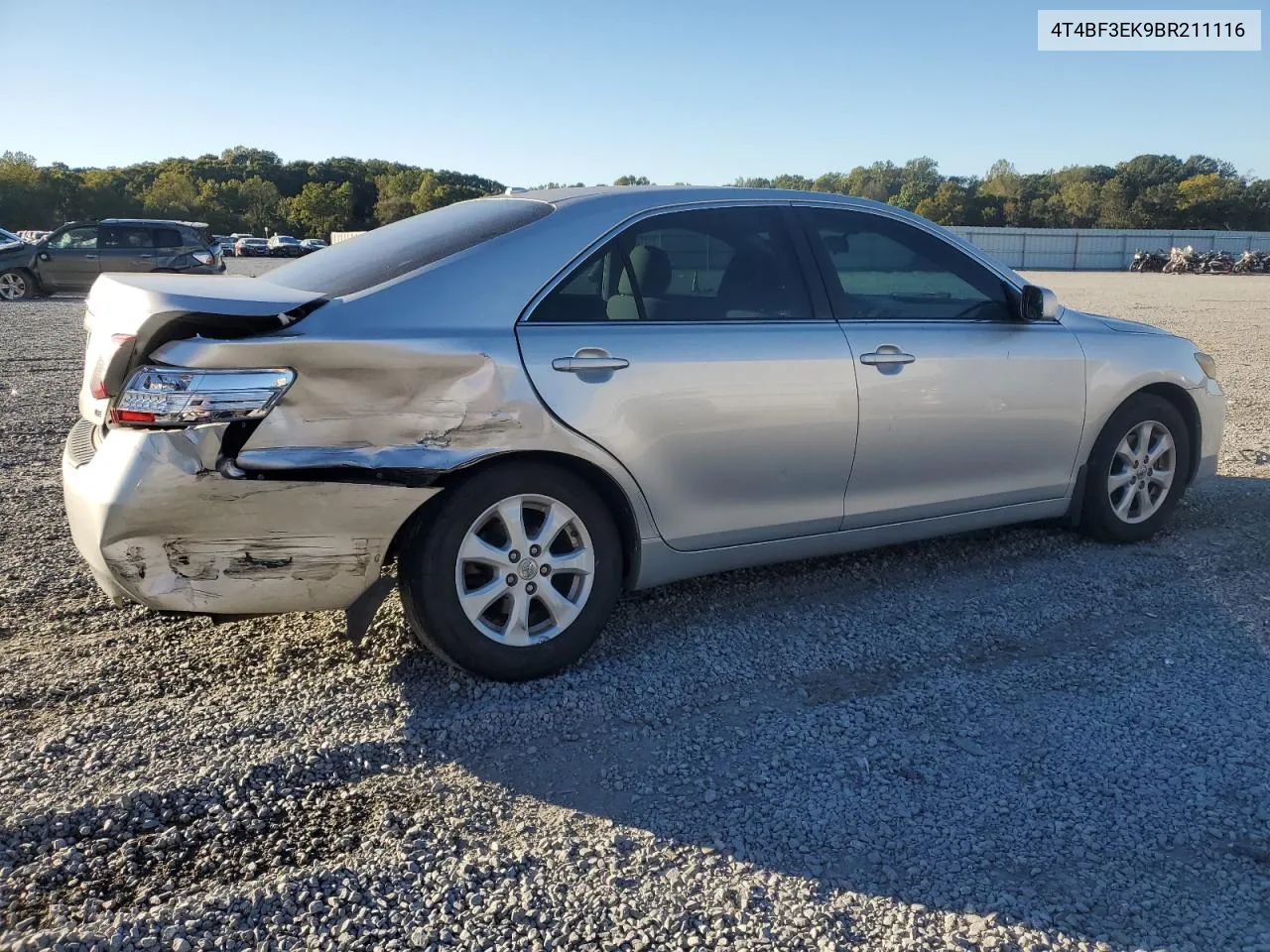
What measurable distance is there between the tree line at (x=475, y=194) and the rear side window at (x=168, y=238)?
61.7m

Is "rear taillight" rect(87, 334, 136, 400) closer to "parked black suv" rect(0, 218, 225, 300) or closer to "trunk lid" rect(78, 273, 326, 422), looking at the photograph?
"trunk lid" rect(78, 273, 326, 422)

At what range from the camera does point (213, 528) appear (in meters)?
2.98

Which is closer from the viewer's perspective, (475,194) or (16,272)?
(16,272)

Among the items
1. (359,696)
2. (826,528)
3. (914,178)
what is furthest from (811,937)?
(914,178)

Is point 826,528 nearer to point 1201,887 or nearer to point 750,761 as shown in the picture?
point 750,761

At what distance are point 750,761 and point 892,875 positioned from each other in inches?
23.9

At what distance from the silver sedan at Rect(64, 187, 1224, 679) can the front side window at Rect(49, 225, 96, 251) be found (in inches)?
805

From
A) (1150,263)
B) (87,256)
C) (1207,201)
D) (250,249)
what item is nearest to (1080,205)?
(1207,201)

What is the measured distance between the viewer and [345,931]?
2.21m

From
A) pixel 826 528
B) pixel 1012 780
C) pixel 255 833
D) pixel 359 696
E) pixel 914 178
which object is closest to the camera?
pixel 255 833

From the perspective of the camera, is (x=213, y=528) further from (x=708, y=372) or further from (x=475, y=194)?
(x=475, y=194)

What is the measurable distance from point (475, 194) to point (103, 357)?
3253 inches

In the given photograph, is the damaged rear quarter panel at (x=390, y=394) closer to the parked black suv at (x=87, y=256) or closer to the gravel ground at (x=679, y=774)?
the gravel ground at (x=679, y=774)

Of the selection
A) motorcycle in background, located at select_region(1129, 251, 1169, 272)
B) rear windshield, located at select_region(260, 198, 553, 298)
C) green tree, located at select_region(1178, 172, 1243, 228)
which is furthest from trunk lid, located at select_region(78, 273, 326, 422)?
green tree, located at select_region(1178, 172, 1243, 228)
